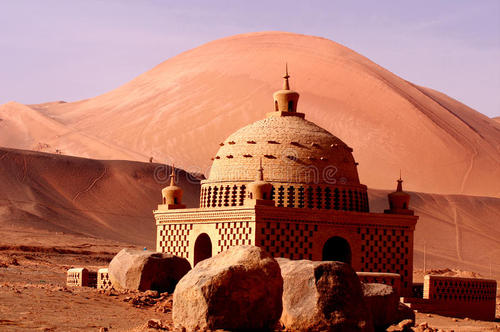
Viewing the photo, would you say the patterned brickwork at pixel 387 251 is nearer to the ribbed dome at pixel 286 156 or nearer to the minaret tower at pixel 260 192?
the ribbed dome at pixel 286 156

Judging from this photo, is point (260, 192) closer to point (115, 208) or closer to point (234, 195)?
point (234, 195)

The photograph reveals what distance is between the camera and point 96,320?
45.9 ft

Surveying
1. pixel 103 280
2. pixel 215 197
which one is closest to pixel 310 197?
pixel 215 197

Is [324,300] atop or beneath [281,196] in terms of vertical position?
beneath

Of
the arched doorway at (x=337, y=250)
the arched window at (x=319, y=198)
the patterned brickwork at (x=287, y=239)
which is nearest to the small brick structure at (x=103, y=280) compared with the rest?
the patterned brickwork at (x=287, y=239)

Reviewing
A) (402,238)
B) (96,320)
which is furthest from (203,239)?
(96,320)

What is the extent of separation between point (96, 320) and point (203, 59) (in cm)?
9333

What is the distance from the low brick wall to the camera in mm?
22984

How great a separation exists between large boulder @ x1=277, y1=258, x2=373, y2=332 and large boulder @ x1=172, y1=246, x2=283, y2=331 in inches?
24.0

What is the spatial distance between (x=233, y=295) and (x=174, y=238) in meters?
12.4

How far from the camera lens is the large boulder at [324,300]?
12789mm

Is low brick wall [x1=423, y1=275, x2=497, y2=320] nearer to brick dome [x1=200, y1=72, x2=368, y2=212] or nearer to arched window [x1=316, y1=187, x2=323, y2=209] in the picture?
brick dome [x1=200, y1=72, x2=368, y2=212]

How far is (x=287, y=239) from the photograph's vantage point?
72.6 ft

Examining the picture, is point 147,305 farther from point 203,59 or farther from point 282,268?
point 203,59
